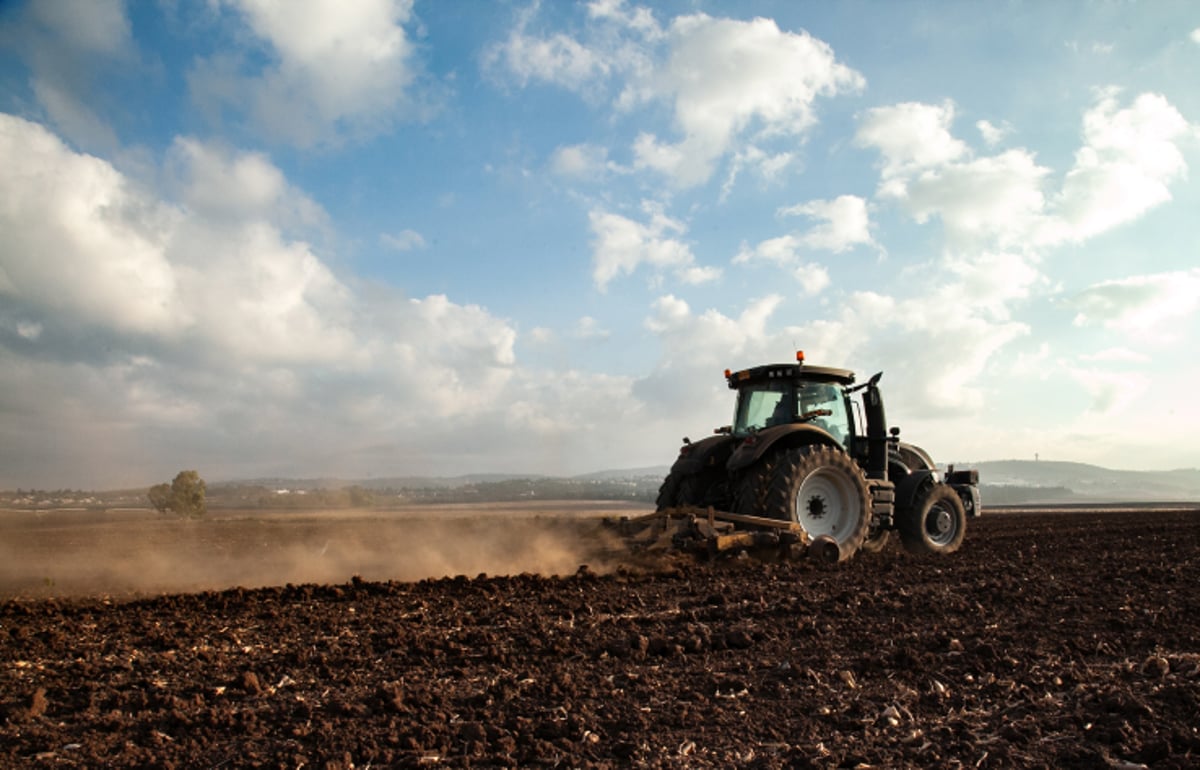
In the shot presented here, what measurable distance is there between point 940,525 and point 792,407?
2.81m

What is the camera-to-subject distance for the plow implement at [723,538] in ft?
25.1

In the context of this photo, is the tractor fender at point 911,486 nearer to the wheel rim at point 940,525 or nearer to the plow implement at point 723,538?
the wheel rim at point 940,525

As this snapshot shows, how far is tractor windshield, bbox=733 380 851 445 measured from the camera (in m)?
9.27

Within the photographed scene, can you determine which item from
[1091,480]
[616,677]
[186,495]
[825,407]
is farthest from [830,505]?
[1091,480]

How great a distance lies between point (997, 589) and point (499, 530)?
17.6 feet

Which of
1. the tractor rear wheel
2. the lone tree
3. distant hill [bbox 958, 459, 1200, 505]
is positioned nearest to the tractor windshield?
the tractor rear wheel

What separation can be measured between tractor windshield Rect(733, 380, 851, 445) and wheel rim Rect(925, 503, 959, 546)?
167 cm

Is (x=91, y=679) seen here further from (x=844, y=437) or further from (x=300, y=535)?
(x=300, y=535)

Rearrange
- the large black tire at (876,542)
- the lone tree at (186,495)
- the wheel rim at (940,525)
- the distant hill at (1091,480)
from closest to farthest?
the large black tire at (876,542), the wheel rim at (940,525), the lone tree at (186,495), the distant hill at (1091,480)

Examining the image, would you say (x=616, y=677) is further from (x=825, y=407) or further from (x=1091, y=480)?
(x=1091, y=480)

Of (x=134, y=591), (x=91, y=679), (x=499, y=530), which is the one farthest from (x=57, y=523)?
(x=91, y=679)

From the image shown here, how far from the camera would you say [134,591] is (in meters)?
7.21

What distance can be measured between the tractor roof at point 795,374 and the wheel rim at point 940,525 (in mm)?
2151

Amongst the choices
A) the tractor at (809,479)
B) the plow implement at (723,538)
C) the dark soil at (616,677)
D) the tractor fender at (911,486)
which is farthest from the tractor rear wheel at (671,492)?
the dark soil at (616,677)
